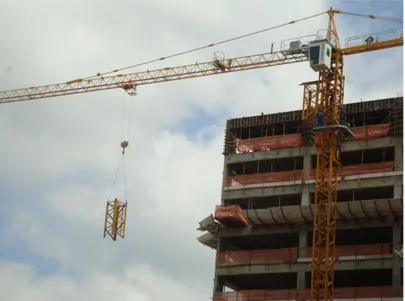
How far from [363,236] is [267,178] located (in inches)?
436

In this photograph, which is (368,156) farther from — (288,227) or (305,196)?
(288,227)

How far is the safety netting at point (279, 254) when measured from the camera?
8381cm

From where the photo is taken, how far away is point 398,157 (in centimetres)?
8669

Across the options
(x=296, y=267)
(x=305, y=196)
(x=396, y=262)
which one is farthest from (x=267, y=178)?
(x=396, y=262)

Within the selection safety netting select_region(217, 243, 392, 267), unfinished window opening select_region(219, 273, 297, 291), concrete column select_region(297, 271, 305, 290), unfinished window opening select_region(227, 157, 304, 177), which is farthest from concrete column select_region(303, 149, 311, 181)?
unfinished window opening select_region(219, 273, 297, 291)

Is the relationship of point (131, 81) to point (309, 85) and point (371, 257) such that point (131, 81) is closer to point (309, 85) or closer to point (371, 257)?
point (309, 85)

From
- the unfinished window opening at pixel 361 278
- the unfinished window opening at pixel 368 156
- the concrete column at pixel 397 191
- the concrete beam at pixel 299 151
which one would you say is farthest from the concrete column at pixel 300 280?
the unfinished window opening at pixel 368 156

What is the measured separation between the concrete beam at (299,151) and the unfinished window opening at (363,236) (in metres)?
7.95

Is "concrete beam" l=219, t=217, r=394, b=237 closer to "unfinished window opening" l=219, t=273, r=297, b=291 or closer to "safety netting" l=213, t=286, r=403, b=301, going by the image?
"unfinished window opening" l=219, t=273, r=297, b=291

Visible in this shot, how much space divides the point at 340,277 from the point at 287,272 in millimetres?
5564

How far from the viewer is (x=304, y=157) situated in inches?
3639

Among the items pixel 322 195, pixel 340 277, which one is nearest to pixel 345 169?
pixel 322 195

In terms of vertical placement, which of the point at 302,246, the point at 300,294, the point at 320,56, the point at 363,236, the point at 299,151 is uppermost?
the point at 320,56

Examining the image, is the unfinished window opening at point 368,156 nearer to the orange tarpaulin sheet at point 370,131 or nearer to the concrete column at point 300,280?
the orange tarpaulin sheet at point 370,131
